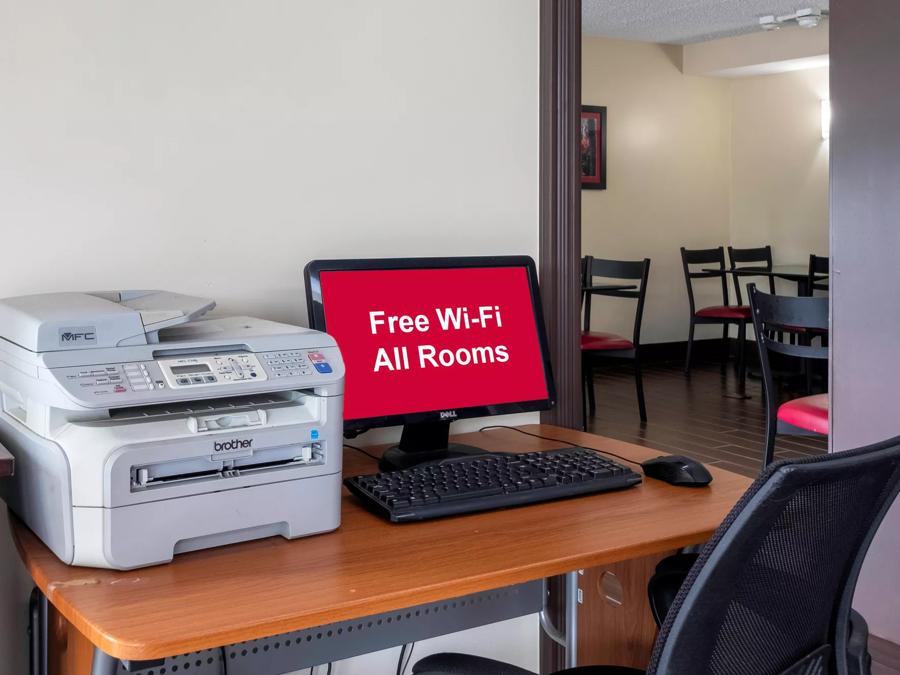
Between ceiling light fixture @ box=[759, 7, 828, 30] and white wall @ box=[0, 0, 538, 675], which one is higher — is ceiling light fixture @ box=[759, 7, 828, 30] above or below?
above

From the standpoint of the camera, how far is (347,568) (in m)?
1.19

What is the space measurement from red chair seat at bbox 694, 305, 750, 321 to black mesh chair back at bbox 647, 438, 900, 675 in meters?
5.75

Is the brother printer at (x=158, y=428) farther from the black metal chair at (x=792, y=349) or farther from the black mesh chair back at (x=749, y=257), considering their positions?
the black mesh chair back at (x=749, y=257)

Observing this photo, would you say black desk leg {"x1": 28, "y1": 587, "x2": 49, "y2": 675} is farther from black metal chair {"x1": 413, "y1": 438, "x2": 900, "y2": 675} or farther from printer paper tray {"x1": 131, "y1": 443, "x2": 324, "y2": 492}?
black metal chair {"x1": 413, "y1": 438, "x2": 900, "y2": 675}

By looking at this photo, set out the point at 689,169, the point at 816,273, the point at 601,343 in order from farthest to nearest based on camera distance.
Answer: the point at 689,169, the point at 816,273, the point at 601,343

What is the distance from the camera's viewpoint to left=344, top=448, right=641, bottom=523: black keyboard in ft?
4.50

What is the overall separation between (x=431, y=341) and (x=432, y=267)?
13cm

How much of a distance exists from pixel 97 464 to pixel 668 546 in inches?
28.8

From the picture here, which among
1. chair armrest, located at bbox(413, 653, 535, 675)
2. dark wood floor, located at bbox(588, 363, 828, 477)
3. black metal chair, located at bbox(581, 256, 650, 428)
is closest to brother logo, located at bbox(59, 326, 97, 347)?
chair armrest, located at bbox(413, 653, 535, 675)

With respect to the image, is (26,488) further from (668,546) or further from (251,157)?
(668,546)

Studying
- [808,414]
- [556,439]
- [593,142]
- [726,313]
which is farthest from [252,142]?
[593,142]

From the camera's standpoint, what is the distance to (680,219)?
25.7ft

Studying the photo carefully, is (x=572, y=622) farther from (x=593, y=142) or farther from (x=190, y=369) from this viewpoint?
(x=593, y=142)

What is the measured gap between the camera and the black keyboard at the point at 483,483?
1.37 meters
